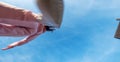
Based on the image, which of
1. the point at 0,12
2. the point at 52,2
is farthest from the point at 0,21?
the point at 52,2

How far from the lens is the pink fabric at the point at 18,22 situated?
517 mm

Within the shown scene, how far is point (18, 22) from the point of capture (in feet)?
1.77

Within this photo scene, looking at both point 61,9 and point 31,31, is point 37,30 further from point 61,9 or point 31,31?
point 61,9

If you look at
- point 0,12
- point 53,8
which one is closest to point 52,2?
point 53,8

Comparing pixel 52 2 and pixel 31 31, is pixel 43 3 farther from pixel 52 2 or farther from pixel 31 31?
pixel 31 31

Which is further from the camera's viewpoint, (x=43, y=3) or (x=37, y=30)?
(x=37, y=30)

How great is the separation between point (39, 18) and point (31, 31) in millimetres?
74

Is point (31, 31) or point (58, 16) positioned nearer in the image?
point (58, 16)

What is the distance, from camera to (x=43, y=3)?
0.48m

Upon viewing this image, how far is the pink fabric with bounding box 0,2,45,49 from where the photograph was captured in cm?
52

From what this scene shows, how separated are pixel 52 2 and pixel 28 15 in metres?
0.08

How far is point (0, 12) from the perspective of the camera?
20.2 inches

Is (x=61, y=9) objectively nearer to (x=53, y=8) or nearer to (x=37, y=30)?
(x=53, y=8)

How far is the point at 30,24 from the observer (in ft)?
1.84
